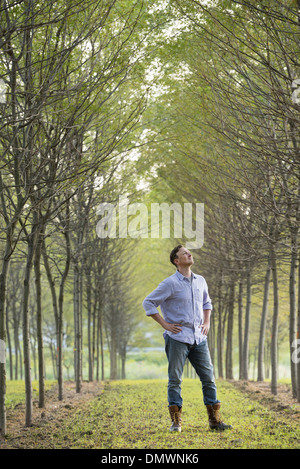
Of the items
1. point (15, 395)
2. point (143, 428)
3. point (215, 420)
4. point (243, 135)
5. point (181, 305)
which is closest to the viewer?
point (215, 420)

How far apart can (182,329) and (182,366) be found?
380 millimetres

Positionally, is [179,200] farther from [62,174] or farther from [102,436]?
[102,436]

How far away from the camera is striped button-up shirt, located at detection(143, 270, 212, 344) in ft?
19.0

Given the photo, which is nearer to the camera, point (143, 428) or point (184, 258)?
point (184, 258)

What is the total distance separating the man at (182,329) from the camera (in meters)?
5.70

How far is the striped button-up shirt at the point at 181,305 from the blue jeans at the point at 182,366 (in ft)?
0.29

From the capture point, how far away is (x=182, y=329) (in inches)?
228

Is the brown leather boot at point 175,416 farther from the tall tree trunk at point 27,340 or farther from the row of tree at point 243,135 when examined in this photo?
the tall tree trunk at point 27,340

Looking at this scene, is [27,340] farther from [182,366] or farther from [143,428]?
[182,366]

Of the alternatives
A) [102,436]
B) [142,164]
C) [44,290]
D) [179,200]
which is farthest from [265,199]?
[44,290]

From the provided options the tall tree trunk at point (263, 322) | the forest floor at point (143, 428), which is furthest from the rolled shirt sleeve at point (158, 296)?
the tall tree trunk at point (263, 322)

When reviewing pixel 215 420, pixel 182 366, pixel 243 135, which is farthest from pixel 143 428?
pixel 243 135

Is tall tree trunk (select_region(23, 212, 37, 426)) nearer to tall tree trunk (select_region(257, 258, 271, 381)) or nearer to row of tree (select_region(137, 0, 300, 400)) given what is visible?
row of tree (select_region(137, 0, 300, 400))

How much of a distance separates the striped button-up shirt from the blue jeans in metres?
0.09
